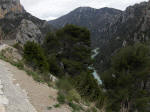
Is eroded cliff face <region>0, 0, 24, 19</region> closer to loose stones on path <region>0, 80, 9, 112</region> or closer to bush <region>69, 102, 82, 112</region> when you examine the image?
loose stones on path <region>0, 80, 9, 112</region>

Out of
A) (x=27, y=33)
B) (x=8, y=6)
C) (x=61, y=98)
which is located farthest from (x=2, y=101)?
(x=8, y=6)

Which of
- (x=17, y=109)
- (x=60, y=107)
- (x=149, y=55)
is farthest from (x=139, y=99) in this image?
(x=17, y=109)

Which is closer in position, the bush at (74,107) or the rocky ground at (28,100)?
the rocky ground at (28,100)

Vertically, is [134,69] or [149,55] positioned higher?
[149,55]

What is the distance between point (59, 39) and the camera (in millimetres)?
17938

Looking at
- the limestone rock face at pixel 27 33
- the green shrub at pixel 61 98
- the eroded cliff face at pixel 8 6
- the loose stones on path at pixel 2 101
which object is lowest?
the limestone rock face at pixel 27 33

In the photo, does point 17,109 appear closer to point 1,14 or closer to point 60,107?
point 60,107

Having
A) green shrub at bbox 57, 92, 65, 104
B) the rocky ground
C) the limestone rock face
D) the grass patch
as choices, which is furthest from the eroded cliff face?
the grass patch

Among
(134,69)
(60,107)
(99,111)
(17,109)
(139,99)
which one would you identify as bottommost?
(139,99)

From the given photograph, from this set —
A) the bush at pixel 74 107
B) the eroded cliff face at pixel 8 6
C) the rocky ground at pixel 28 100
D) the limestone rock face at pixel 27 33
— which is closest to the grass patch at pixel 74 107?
the bush at pixel 74 107

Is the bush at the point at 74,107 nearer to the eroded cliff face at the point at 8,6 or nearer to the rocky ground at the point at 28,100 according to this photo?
the rocky ground at the point at 28,100

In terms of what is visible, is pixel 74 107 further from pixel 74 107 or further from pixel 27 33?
pixel 27 33

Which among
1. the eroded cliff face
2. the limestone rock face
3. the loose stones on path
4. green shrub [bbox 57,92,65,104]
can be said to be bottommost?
the limestone rock face

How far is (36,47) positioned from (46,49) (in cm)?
487
